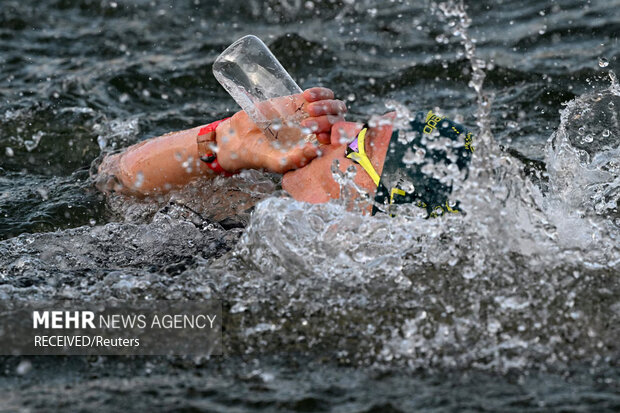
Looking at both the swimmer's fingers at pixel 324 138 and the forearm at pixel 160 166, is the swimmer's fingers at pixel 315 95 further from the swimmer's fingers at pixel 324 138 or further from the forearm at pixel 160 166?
the forearm at pixel 160 166

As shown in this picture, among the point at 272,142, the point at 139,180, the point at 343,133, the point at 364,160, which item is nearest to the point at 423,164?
the point at 364,160

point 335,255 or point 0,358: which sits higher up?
point 335,255

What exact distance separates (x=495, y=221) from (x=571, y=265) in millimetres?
377

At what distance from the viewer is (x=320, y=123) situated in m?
3.87

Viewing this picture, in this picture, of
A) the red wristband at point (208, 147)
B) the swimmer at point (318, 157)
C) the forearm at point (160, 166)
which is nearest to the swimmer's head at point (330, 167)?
the swimmer at point (318, 157)

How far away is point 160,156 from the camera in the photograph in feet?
15.0

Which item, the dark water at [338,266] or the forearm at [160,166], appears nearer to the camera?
the dark water at [338,266]

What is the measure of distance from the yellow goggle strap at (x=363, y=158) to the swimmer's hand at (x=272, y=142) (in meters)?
0.21

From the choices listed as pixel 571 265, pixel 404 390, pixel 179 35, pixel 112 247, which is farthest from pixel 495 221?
pixel 179 35

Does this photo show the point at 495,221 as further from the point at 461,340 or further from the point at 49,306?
the point at 49,306

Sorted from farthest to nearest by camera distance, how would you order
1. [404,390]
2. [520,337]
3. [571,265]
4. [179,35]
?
[179,35] → [571,265] → [520,337] → [404,390]

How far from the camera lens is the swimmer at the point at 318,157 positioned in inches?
143

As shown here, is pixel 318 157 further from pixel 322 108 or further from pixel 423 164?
pixel 423 164

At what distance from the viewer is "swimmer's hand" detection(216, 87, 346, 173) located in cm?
388
